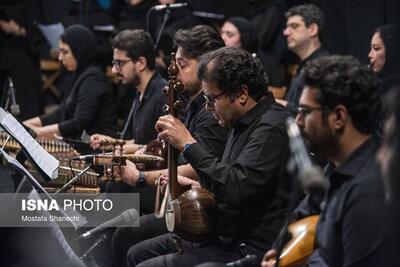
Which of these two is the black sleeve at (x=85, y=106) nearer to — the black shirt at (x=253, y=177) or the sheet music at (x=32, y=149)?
the sheet music at (x=32, y=149)

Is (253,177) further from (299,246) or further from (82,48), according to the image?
(82,48)

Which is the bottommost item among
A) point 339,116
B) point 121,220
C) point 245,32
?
point 121,220

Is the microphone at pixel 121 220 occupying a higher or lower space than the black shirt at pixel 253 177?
lower

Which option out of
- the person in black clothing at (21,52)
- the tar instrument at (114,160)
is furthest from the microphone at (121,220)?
the person in black clothing at (21,52)

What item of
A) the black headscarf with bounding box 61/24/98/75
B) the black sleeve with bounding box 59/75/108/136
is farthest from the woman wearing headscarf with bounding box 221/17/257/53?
the black sleeve with bounding box 59/75/108/136

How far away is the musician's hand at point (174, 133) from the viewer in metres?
3.63

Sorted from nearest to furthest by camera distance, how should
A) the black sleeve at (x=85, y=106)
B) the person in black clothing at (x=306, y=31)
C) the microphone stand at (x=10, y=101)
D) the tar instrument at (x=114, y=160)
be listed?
1. the tar instrument at (x=114, y=160)
2. the black sleeve at (x=85, y=106)
3. the microphone stand at (x=10, y=101)
4. the person in black clothing at (x=306, y=31)

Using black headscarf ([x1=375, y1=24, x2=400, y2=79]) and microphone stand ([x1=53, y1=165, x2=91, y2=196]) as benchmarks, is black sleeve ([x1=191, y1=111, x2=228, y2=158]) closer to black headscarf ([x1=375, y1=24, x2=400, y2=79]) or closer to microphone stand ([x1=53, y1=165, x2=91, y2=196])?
microphone stand ([x1=53, y1=165, x2=91, y2=196])

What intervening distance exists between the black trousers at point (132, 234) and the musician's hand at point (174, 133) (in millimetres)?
945

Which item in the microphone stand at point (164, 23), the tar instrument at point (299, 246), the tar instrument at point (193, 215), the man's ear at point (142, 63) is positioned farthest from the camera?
the microphone stand at point (164, 23)

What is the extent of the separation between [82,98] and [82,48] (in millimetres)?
524

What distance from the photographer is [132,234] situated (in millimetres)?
4566

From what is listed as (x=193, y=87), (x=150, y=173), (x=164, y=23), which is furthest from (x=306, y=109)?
(x=164, y=23)

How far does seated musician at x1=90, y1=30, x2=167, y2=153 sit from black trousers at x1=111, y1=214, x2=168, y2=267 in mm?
650
